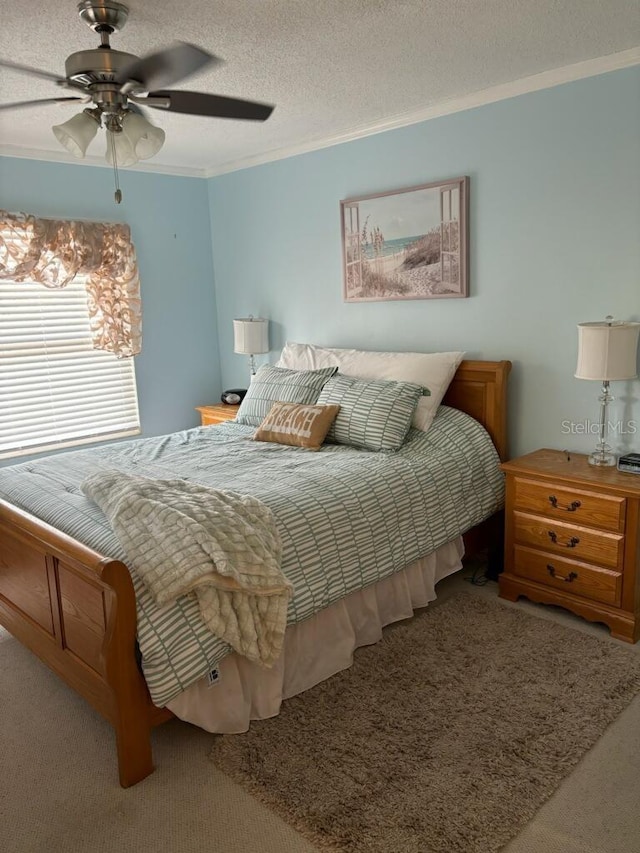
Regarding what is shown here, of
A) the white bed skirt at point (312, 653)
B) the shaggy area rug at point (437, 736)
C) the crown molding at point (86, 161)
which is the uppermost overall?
the crown molding at point (86, 161)

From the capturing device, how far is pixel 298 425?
335 cm

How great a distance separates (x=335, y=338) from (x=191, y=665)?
2.66 m

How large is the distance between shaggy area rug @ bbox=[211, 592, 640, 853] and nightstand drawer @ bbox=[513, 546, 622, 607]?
182 mm

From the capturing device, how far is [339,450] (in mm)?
3246

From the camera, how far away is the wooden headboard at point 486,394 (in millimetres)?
3352

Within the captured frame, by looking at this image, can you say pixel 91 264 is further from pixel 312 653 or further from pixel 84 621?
pixel 312 653

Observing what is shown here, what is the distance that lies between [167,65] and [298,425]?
1.80 meters

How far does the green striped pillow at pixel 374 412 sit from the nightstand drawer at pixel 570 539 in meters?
0.69

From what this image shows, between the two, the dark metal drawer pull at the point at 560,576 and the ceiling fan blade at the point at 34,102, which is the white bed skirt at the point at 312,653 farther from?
the ceiling fan blade at the point at 34,102

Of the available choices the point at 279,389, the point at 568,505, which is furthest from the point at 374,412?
the point at 568,505

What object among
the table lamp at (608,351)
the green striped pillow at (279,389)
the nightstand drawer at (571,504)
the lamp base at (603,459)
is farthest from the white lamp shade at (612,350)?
the green striped pillow at (279,389)

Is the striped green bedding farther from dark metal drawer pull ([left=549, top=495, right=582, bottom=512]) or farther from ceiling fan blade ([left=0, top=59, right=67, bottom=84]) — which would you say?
ceiling fan blade ([left=0, top=59, right=67, bottom=84])

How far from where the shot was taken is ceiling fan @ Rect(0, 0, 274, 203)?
198cm

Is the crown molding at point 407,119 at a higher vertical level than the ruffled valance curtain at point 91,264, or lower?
higher
